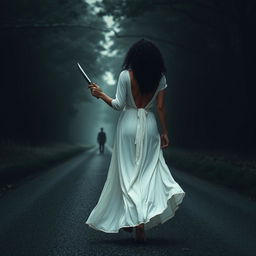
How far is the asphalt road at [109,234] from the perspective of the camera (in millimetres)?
5863

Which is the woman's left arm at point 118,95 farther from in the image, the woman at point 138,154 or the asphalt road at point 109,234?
the asphalt road at point 109,234

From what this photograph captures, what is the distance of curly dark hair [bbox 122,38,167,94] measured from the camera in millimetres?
6156

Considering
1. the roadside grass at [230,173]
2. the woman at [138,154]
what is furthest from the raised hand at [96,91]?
the roadside grass at [230,173]

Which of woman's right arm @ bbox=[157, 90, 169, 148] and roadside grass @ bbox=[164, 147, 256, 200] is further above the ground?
woman's right arm @ bbox=[157, 90, 169, 148]

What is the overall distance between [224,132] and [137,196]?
948 inches

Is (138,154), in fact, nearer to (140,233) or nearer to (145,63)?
(140,233)

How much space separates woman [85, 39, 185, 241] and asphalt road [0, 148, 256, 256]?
0.33 meters

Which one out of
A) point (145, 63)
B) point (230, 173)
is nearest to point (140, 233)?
point (145, 63)

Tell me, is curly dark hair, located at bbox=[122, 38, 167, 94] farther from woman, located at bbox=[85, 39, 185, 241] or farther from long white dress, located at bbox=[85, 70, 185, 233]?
long white dress, located at bbox=[85, 70, 185, 233]

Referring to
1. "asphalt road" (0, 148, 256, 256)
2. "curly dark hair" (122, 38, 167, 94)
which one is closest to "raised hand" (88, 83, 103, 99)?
"curly dark hair" (122, 38, 167, 94)

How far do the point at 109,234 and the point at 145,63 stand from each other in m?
2.17

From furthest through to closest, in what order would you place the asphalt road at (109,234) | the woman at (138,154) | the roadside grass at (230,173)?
the roadside grass at (230,173)
the woman at (138,154)
the asphalt road at (109,234)

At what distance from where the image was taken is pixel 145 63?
6.16 meters

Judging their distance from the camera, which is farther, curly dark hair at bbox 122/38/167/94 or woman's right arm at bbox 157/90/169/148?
woman's right arm at bbox 157/90/169/148
